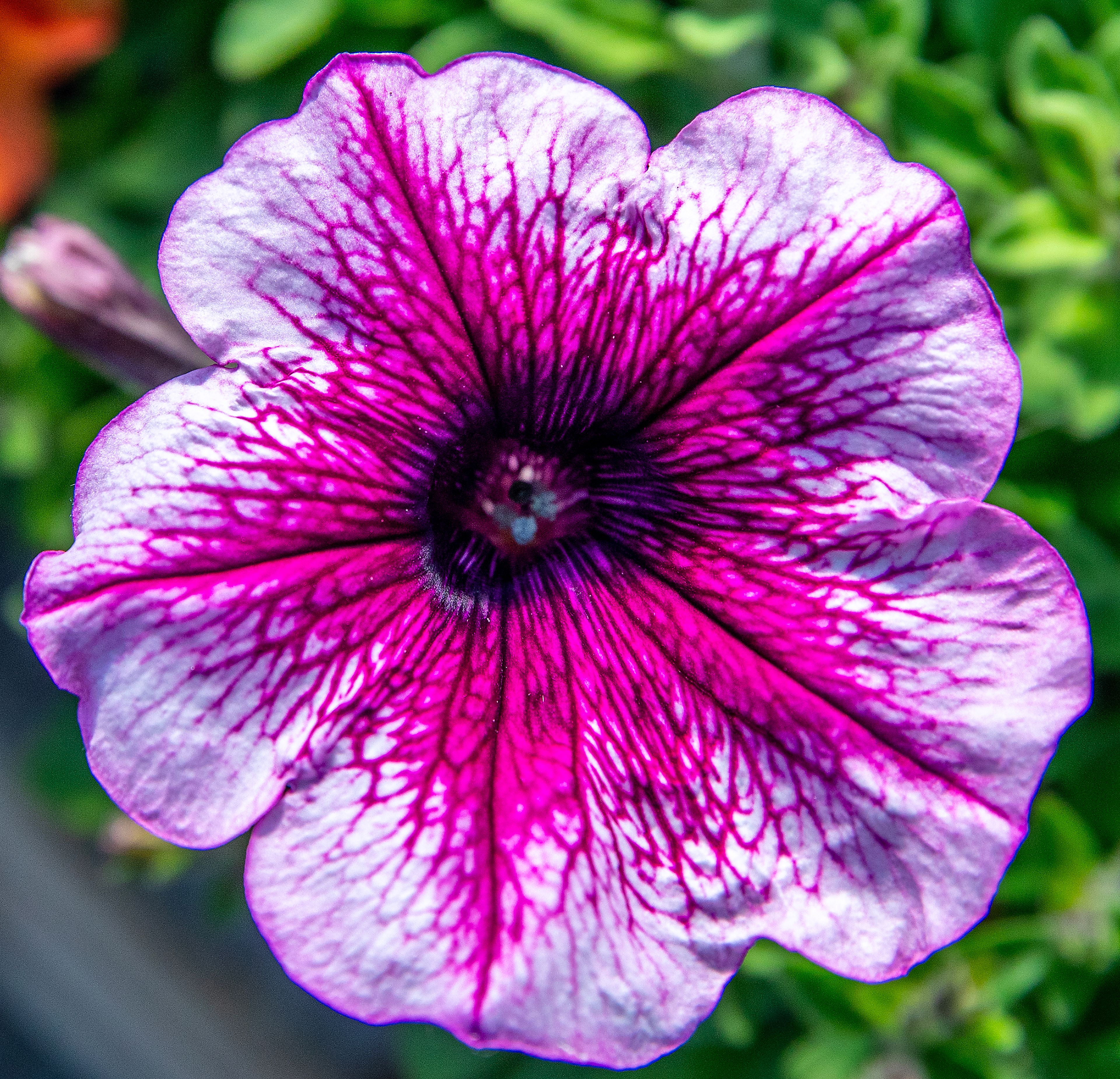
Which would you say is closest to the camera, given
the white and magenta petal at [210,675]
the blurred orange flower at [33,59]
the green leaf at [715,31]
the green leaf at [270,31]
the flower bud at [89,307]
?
the white and magenta petal at [210,675]

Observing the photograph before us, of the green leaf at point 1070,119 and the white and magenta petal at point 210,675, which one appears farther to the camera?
the green leaf at point 1070,119

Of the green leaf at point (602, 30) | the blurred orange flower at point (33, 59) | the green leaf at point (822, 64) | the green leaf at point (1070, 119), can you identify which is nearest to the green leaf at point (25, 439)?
the blurred orange flower at point (33, 59)

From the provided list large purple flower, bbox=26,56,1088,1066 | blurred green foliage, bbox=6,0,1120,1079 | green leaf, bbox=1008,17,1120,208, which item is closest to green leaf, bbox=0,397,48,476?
blurred green foliage, bbox=6,0,1120,1079

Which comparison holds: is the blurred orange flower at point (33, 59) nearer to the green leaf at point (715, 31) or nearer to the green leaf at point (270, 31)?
the green leaf at point (270, 31)

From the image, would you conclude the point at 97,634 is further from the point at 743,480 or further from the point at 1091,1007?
the point at 1091,1007

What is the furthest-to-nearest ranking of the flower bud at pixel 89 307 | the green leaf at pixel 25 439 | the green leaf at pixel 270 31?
1. the green leaf at pixel 25 439
2. the green leaf at pixel 270 31
3. the flower bud at pixel 89 307

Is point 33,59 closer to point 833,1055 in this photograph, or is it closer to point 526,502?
point 526,502
